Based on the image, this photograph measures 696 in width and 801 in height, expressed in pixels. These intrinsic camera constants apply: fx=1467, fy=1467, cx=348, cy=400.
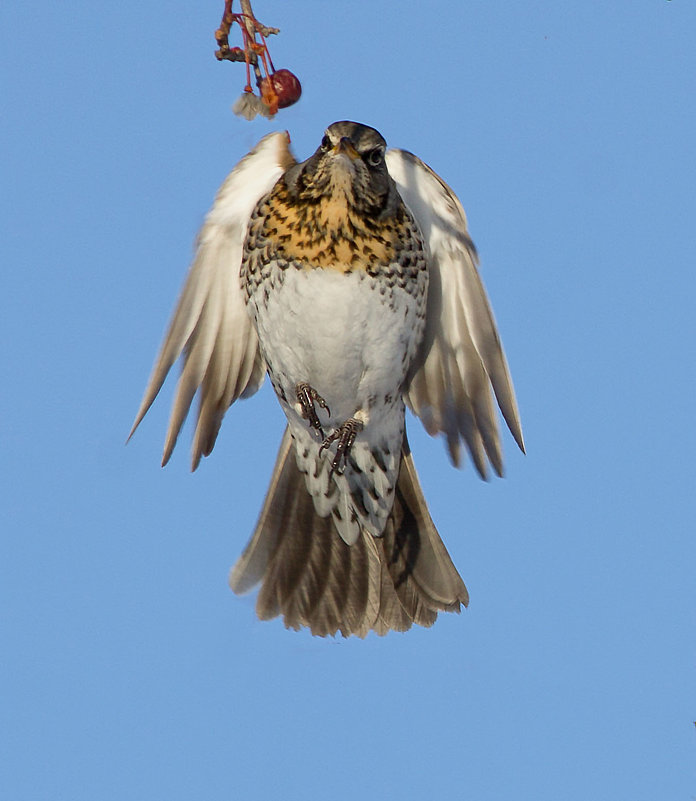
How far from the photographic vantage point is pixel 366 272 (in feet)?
20.3

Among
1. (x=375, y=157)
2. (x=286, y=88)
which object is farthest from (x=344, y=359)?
(x=286, y=88)

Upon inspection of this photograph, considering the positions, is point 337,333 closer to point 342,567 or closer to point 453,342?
point 453,342

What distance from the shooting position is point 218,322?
22.9 feet

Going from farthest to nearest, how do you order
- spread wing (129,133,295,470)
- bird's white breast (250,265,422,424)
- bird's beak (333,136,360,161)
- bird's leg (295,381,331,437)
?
spread wing (129,133,295,470) → bird's leg (295,381,331,437) → bird's white breast (250,265,422,424) → bird's beak (333,136,360,161)

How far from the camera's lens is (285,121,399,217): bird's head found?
19.8 feet

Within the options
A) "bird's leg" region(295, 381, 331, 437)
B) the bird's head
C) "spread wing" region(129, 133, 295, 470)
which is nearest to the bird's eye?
the bird's head

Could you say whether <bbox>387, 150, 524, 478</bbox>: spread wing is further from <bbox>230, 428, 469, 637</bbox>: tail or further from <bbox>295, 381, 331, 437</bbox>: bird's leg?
<bbox>295, 381, 331, 437</bbox>: bird's leg

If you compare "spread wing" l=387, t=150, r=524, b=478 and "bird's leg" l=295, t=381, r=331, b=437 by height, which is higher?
"spread wing" l=387, t=150, r=524, b=478

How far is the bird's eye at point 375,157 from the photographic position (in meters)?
6.07

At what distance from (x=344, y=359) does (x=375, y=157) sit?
877mm

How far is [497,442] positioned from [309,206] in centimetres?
151

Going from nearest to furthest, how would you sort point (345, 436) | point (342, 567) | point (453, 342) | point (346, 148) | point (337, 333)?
point (346, 148)
point (337, 333)
point (345, 436)
point (453, 342)
point (342, 567)

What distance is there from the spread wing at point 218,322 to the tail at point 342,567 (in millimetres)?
423

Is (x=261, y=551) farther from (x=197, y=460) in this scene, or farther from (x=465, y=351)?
(x=465, y=351)
